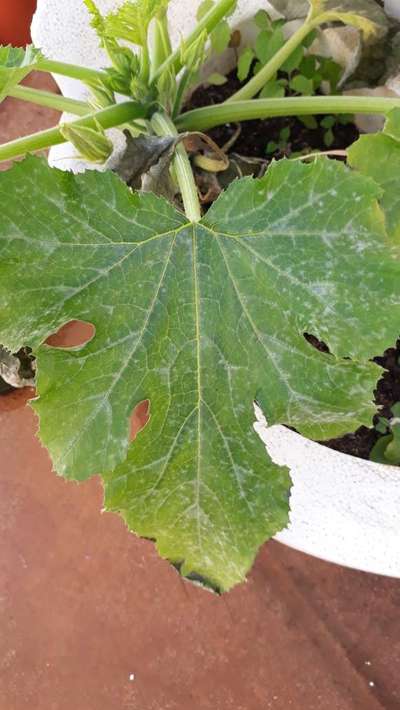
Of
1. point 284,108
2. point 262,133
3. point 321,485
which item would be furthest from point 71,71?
point 321,485

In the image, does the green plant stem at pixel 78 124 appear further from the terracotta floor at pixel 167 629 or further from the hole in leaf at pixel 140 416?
the terracotta floor at pixel 167 629

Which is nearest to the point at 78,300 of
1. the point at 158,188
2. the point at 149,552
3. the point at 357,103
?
the point at 158,188

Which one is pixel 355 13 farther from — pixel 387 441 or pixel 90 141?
pixel 387 441

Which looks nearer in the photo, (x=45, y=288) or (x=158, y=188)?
(x=45, y=288)

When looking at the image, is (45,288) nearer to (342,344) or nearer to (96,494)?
(342,344)

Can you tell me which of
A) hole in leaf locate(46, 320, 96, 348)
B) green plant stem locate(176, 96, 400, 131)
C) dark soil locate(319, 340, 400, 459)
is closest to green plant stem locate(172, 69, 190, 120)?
green plant stem locate(176, 96, 400, 131)

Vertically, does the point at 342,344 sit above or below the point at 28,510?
above
